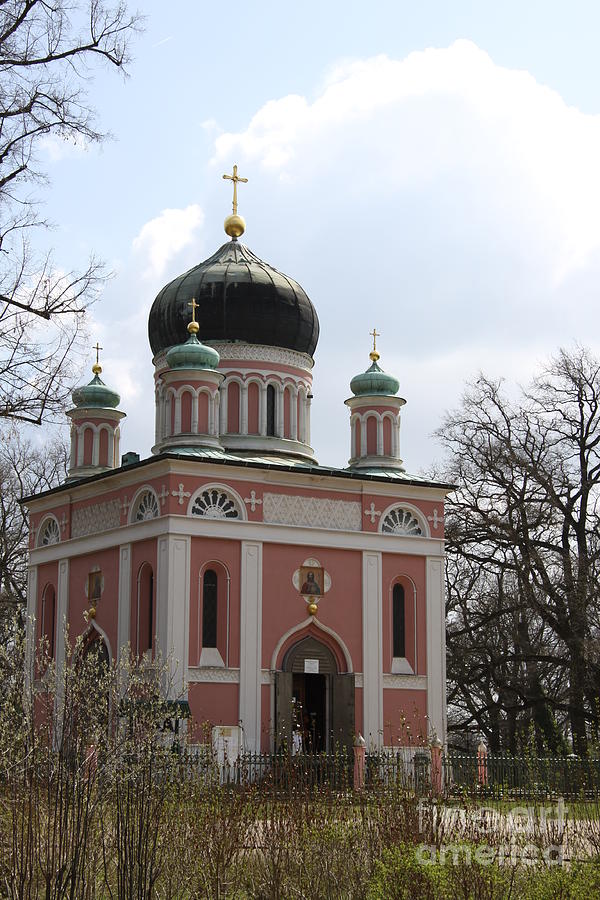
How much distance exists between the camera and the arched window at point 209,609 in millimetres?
26594

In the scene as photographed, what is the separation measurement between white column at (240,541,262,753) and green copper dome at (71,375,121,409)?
6.95 m

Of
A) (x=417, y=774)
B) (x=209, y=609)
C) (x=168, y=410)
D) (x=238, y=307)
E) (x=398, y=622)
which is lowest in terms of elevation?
(x=417, y=774)

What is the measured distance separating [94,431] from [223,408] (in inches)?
133

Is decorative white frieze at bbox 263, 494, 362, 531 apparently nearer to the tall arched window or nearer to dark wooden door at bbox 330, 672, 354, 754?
the tall arched window

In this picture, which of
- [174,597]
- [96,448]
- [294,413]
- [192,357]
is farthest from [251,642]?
[96,448]

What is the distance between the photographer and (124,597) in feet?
90.7

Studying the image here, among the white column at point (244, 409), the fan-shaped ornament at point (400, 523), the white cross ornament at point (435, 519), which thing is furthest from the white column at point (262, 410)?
the white cross ornament at point (435, 519)

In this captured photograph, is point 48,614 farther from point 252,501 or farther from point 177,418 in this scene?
point 252,501

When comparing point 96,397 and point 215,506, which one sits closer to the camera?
point 215,506

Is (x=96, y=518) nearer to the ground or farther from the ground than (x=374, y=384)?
nearer to the ground

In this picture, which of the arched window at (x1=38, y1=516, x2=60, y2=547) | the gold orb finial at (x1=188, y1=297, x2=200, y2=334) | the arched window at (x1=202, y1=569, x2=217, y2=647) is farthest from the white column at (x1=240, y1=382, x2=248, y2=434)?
the arched window at (x1=202, y1=569, x2=217, y2=647)

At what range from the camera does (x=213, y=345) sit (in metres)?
31.2

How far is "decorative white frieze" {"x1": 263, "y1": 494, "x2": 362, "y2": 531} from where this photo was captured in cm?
2772

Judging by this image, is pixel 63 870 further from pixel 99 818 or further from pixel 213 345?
pixel 213 345
